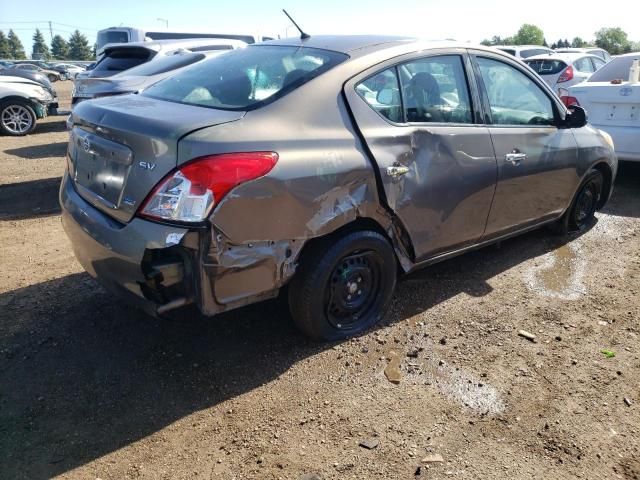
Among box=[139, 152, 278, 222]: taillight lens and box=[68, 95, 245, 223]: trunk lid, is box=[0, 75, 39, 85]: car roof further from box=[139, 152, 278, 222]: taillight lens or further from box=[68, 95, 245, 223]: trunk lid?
box=[139, 152, 278, 222]: taillight lens

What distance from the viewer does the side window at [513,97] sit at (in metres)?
3.80

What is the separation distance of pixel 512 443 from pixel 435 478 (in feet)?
1.55

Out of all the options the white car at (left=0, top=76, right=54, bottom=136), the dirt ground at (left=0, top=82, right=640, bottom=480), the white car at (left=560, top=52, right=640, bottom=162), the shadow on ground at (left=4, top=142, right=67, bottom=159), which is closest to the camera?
the dirt ground at (left=0, top=82, right=640, bottom=480)

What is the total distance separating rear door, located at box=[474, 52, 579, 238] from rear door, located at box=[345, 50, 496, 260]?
0.16 m

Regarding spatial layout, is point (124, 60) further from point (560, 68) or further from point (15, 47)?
point (15, 47)

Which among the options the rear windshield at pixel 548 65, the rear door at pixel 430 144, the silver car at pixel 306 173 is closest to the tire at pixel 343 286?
the silver car at pixel 306 173

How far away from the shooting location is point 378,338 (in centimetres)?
333

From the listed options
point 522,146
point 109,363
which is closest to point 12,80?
point 109,363

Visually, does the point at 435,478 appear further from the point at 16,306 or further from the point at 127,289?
the point at 16,306

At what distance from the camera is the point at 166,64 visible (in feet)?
25.1

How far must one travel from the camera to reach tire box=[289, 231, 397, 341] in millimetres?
2957

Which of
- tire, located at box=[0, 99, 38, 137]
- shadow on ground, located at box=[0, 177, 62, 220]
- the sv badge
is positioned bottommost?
shadow on ground, located at box=[0, 177, 62, 220]

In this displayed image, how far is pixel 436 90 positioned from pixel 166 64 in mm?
5411

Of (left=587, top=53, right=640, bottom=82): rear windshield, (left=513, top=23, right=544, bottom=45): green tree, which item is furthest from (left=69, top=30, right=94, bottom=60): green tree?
(left=587, top=53, right=640, bottom=82): rear windshield
